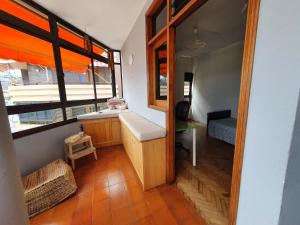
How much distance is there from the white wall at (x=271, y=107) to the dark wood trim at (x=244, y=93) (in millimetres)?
24

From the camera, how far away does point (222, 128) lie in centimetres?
298

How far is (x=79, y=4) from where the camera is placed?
2.04 m

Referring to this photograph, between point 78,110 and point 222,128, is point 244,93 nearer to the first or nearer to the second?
point 222,128

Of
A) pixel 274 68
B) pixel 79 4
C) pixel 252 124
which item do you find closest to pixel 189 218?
pixel 252 124

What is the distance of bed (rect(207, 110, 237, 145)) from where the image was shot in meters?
2.78

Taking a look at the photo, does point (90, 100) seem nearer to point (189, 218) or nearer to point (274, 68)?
point (189, 218)

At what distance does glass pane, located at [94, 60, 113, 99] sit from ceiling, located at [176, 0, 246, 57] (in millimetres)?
2207

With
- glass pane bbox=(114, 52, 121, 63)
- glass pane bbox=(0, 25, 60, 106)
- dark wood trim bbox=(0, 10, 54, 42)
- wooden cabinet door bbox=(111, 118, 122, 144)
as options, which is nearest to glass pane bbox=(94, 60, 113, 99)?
glass pane bbox=(114, 52, 121, 63)

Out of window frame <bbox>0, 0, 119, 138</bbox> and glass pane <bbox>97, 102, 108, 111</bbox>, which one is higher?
window frame <bbox>0, 0, 119, 138</bbox>

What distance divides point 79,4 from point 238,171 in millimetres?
3023

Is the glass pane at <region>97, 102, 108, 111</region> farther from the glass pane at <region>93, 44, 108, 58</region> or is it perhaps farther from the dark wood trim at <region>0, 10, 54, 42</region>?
the dark wood trim at <region>0, 10, 54, 42</region>

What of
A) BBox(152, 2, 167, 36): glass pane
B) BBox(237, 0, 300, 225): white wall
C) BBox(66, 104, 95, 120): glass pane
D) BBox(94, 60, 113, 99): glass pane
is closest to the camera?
BBox(237, 0, 300, 225): white wall

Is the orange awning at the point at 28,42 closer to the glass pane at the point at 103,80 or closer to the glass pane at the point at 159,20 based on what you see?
the glass pane at the point at 103,80

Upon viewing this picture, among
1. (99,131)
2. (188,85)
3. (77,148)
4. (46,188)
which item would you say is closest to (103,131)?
(99,131)
